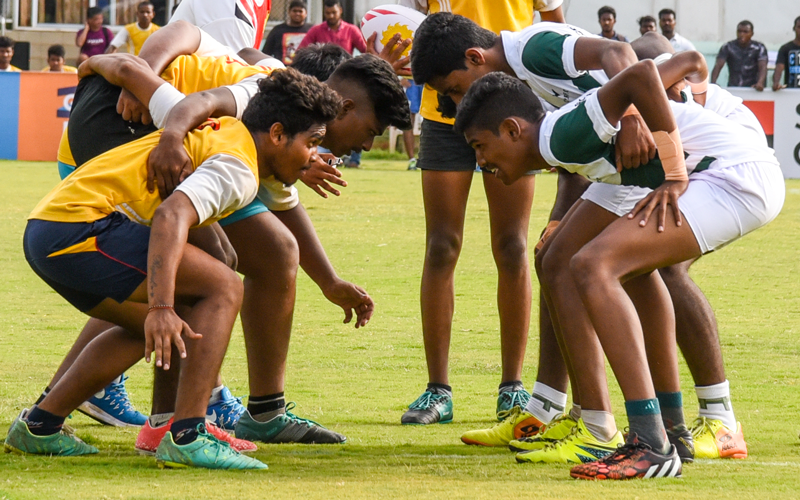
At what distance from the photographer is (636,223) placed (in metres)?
3.88

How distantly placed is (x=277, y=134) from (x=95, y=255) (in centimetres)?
73

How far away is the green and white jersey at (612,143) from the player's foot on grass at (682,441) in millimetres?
874

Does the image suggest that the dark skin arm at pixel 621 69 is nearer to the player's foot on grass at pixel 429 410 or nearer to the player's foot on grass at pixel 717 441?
the player's foot on grass at pixel 717 441

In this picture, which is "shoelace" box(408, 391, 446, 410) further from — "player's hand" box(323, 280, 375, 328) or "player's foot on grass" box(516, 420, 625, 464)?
"player's foot on grass" box(516, 420, 625, 464)

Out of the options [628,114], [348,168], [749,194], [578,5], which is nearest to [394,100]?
[628,114]

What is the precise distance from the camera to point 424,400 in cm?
493

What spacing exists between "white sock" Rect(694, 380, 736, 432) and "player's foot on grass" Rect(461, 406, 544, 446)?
0.62 metres

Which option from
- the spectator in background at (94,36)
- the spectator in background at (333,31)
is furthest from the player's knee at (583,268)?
the spectator in background at (94,36)

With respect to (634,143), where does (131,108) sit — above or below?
below

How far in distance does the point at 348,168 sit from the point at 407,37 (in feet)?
42.7

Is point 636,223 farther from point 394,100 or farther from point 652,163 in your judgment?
point 394,100

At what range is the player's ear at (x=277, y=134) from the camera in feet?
13.1

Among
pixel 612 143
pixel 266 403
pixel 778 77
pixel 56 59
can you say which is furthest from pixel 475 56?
pixel 56 59

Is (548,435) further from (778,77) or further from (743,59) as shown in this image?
(743,59)
